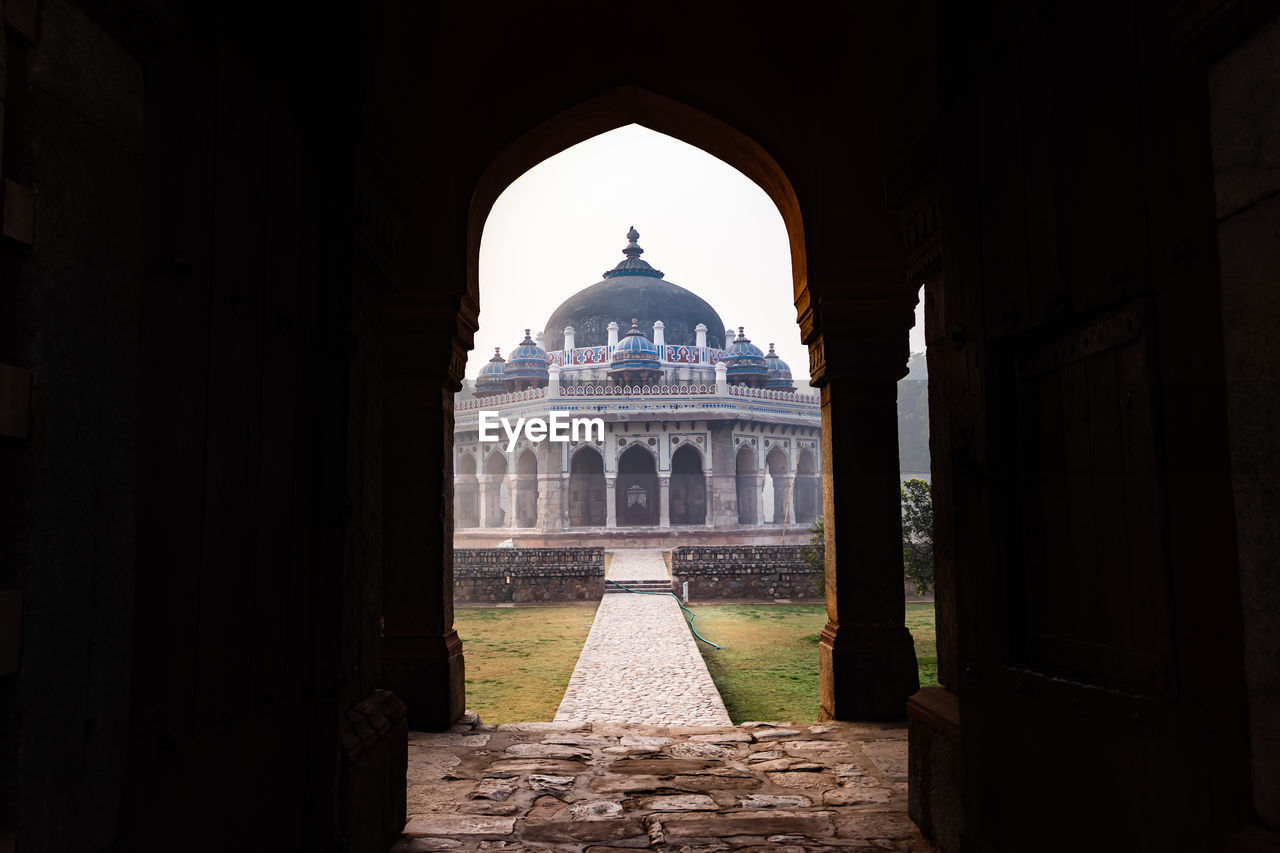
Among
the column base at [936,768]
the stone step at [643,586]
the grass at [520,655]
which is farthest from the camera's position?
the stone step at [643,586]

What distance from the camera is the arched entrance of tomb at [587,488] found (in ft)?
93.9

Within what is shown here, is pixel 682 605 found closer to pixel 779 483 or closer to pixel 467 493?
pixel 779 483

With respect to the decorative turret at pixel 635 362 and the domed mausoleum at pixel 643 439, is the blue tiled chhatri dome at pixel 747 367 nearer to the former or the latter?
the domed mausoleum at pixel 643 439

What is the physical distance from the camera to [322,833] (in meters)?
2.26

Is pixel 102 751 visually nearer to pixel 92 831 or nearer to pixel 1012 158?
pixel 92 831

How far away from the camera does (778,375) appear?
33.7 meters

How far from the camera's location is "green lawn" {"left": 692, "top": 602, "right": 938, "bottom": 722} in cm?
690

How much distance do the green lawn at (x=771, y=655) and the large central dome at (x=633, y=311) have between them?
2065cm

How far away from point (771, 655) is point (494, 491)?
22.2 metres

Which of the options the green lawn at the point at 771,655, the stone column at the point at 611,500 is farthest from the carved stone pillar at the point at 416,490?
the stone column at the point at 611,500

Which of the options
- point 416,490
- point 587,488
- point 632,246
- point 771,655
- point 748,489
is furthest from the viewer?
point 632,246

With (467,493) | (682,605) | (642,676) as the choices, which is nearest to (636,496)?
(467,493)

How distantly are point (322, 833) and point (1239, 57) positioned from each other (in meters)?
2.80

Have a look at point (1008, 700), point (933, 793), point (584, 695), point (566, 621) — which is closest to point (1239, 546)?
point (1008, 700)
